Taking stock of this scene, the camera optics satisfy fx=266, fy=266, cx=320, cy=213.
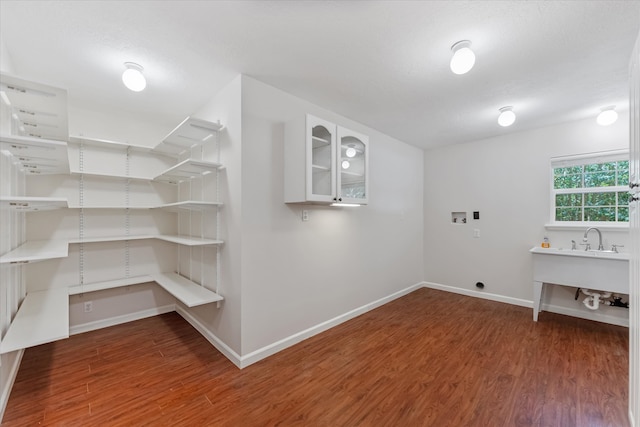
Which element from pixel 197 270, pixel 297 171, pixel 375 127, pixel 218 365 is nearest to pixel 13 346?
pixel 218 365

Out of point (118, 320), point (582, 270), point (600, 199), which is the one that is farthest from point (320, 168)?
point (600, 199)

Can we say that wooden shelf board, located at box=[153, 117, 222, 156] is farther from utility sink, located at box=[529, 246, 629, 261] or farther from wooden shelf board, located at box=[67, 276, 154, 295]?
A: utility sink, located at box=[529, 246, 629, 261]

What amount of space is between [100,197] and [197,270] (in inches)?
56.9

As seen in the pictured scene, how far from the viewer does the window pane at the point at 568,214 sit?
11.4ft

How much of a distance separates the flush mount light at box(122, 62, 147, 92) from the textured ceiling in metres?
0.06

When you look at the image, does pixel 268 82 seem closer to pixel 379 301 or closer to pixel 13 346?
pixel 13 346

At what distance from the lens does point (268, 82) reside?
2480 millimetres

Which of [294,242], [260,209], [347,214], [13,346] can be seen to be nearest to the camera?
[13,346]

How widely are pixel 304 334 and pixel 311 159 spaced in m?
1.78

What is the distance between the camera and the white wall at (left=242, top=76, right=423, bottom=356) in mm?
2369

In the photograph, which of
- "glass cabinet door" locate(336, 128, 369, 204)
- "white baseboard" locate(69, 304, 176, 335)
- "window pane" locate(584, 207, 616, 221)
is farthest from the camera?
"window pane" locate(584, 207, 616, 221)

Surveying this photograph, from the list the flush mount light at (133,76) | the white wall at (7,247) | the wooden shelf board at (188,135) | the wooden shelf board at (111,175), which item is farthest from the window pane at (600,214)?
the white wall at (7,247)

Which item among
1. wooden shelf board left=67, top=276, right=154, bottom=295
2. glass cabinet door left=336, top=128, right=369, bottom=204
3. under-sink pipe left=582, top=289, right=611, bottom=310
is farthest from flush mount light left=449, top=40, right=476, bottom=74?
wooden shelf board left=67, top=276, right=154, bottom=295

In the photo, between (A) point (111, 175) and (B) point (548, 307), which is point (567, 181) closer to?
(B) point (548, 307)
